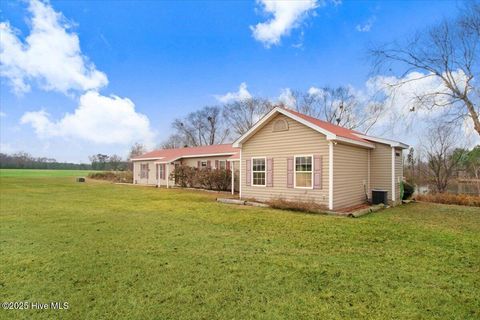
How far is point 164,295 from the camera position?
11.2ft

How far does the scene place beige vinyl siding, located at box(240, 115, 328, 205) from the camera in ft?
34.7

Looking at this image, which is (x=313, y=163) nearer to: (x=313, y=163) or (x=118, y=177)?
(x=313, y=163)

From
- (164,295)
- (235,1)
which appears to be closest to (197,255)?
(164,295)

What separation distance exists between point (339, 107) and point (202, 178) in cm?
1987

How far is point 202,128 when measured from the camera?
4456 centimetres

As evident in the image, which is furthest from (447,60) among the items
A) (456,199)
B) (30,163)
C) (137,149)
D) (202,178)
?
(30,163)

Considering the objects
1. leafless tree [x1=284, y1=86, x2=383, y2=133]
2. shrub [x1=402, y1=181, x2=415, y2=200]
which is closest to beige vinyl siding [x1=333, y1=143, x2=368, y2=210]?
shrub [x1=402, y1=181, x2=415, y2=200]

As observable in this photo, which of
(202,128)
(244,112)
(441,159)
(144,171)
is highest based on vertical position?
(244,112)

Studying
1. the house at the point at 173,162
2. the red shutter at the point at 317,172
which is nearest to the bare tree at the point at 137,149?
the house at the point at 173,162

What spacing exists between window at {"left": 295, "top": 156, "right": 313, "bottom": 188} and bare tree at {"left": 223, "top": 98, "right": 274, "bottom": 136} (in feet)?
80.3


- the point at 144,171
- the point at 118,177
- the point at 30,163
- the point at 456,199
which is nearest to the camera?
the point at 456,199

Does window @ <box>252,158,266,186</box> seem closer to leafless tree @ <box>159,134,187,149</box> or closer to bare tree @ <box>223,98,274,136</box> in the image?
bare tree @ <box>223,98,274,136</box>

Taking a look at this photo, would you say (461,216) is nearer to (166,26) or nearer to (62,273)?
(62,273)

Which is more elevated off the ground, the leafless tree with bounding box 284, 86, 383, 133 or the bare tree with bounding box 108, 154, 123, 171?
the leafless tree with bounding box 284, 86, 383, 133
